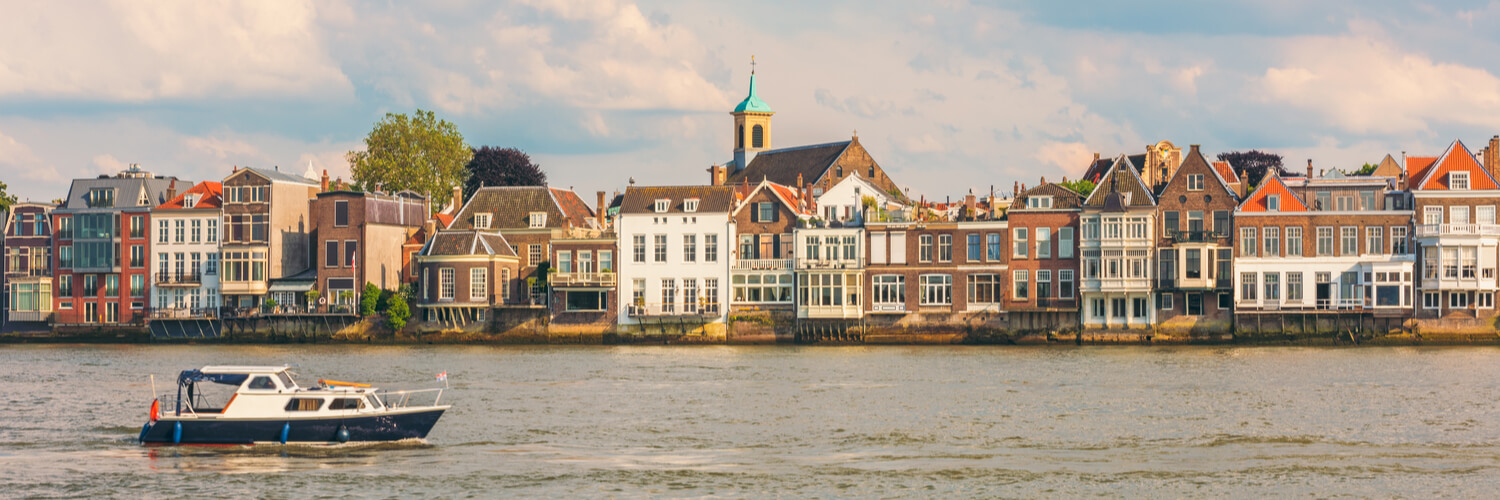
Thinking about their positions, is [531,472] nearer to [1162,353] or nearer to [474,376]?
[474,376]

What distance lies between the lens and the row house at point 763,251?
8844cm

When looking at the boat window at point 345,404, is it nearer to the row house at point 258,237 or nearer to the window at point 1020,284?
the window at point 1020,284

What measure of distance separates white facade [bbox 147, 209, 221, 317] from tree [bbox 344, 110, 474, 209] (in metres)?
13.7

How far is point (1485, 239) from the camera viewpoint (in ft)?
268

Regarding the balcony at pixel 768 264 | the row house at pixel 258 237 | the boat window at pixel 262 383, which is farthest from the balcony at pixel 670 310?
the boat window at pixel 262 383

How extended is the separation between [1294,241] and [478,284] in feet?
148

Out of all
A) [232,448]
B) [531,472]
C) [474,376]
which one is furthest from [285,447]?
[474,376]

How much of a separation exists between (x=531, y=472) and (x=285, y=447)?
8.12 meters

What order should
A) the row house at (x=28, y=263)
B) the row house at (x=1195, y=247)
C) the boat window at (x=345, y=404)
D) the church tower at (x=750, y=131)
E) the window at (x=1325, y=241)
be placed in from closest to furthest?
the boat window at (x=345, y=404) < the row house at (x=1195, y=247) < the window at (x=1325, y=241) < the row house at (x=28, y=263) < the church tower at (x=750, y=131)

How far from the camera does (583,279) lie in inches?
3548

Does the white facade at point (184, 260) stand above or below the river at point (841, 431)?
above

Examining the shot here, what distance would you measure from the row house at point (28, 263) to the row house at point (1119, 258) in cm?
6399

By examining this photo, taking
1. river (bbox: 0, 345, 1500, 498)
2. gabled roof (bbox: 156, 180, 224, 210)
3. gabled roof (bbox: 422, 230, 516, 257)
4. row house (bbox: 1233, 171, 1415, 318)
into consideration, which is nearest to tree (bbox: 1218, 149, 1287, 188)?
row house (bbox: 1233, 171, 1415, 318)

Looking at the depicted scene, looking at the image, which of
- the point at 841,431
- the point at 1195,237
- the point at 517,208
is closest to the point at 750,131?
the point at 517,208
